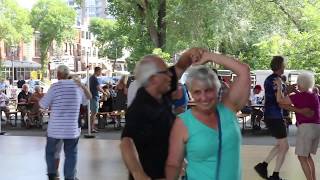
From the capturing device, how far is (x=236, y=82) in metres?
3.36

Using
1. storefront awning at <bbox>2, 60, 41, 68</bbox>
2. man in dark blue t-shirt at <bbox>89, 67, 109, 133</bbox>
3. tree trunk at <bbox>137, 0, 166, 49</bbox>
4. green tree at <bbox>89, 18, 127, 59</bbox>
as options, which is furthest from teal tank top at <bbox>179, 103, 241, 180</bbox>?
storefront awning at <bbox>2, 60, 41, 68</bbox>

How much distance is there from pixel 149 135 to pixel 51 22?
221 ft

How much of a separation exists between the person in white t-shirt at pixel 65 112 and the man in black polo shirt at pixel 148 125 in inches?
149

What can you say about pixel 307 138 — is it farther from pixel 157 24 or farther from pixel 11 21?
pixel 11 21

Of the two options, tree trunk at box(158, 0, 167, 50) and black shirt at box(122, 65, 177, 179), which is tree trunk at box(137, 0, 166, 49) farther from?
black shirt at box(122, 65, 177, 179)

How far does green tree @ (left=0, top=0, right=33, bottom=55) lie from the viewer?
161 ft

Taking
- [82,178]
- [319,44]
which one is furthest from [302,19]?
[82,178]

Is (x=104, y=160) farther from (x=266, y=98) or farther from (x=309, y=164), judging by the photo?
(x=309, y=164)

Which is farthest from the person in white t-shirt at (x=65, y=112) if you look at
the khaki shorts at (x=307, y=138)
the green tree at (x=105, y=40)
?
Answer: the green tree at (x=105, y=40)

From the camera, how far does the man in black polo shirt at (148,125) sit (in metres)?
3.23

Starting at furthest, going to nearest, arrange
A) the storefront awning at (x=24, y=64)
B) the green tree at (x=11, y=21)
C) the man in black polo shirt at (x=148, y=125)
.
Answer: the storefront awning at (x=24, y=64) → the green tree at (x=11, y=21) → the man in black polo shirt at (x=148, y=125)

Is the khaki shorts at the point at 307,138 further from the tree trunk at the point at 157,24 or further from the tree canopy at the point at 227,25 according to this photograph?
the tree trunk at the point at 157,24

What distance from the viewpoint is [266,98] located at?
25.1ft

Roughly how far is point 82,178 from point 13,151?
12.1ft
